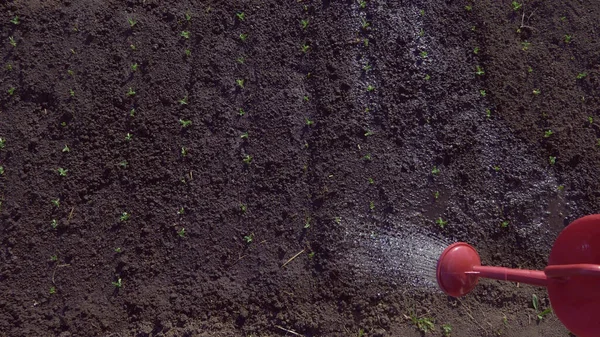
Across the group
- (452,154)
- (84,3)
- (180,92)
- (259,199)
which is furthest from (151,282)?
(452,154)

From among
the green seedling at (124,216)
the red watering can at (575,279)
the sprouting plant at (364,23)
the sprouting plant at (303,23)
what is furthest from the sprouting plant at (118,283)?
the sprouting plant at (364,23)

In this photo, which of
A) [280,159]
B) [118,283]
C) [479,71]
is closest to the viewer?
[118,283]

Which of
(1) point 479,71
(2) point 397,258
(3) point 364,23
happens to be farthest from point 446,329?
(3) point 364,23

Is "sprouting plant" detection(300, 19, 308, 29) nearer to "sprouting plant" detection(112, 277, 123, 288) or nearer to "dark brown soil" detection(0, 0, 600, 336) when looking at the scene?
"dark brown soil" detection(0, 0, 600, 336)

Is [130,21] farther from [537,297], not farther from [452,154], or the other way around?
[537,297]

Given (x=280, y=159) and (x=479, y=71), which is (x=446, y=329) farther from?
(x=479, y=71)

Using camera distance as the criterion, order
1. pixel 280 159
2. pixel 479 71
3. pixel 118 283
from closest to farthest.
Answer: pixel 118 283, pixel 280 159, pixel 479 71
